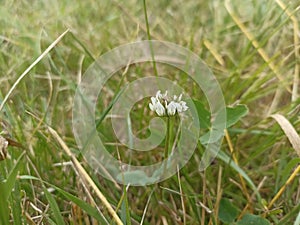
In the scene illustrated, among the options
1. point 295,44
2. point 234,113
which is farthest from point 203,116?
point 295,44

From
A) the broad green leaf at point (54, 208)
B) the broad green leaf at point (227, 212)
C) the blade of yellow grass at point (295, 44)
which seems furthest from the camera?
the blade of yellow grass at point (295, 44)

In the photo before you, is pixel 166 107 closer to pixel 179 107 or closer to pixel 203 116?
pixel 179 107

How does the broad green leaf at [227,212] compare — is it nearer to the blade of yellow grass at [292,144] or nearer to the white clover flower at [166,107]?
the blade of yellow grass at [292,144]

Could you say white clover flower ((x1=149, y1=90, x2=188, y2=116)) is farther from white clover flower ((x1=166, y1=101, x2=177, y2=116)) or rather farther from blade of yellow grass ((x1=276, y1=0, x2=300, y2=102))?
blade of yellow grass ((x1=276, y1=0, x2=300, y2=102))

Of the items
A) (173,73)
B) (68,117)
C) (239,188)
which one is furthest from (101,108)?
(239,188)

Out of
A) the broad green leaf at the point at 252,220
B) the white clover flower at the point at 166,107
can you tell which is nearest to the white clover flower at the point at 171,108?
the white clover flower at the point at 166,107

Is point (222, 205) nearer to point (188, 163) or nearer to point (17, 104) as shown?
point (188, 163)

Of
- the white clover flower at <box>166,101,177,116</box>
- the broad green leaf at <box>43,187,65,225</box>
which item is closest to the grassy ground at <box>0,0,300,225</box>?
the broad green leaf at <box>43,187,65,225</box>
